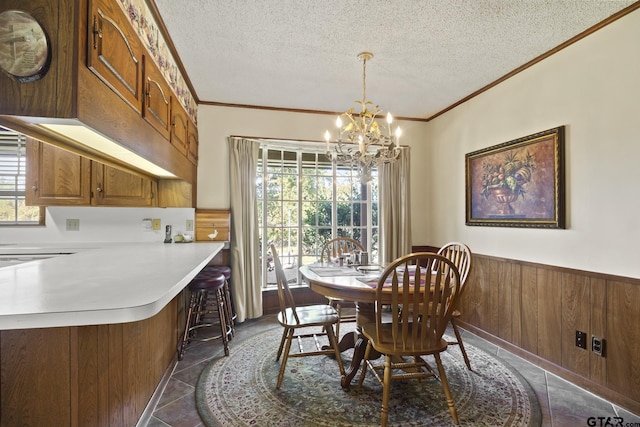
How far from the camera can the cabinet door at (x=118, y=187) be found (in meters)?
2.79

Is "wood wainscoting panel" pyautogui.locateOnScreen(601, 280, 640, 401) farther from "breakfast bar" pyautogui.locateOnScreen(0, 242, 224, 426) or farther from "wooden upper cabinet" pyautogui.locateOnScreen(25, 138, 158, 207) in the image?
"wooden upper cabinet" pyautogui.locateOnScreen(25, 138, 158, 207)

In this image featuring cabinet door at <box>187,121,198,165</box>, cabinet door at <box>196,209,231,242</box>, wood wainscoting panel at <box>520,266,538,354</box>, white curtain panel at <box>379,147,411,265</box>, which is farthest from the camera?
white curtain panel at <box>379,147,411,265</box>

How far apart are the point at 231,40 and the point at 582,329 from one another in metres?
3.38

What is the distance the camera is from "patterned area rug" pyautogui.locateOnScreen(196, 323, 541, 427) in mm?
1795

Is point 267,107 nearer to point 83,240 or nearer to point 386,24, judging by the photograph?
point 386,24

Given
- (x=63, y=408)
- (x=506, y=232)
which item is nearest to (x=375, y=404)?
(x=63, y=408)

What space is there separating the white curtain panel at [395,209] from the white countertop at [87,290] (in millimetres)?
2607

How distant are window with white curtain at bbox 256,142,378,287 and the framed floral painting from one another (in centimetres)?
130

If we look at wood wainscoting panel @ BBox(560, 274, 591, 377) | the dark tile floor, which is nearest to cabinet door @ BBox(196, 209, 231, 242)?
the dark tile floor

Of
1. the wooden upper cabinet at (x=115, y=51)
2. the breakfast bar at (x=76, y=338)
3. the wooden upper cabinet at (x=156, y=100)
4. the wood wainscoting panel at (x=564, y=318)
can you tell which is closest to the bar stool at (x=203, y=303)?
the breakfast bar at (x=76, y=338)

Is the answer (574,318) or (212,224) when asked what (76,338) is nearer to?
(212,224)

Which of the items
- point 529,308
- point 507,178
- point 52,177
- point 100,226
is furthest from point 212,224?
point 529,308

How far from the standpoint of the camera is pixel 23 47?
3.58ft

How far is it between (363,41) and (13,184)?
11.8 feet
